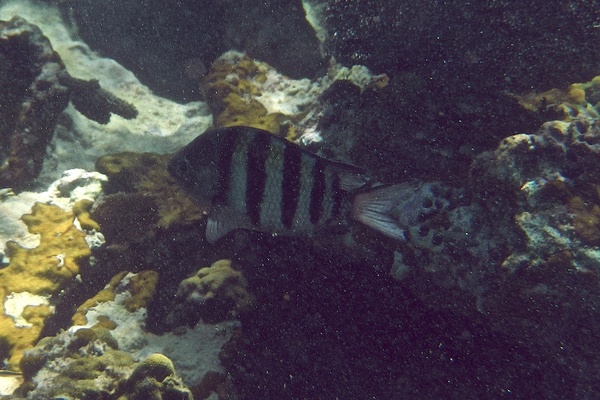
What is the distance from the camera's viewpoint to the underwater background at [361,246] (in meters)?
2.90

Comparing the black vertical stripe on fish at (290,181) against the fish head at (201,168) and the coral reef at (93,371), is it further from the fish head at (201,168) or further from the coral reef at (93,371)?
the coral reef at (93,371)

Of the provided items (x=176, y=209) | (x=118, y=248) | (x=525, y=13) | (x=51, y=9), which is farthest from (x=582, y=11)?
(x=51, y=9)

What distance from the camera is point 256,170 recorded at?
7.51 ft

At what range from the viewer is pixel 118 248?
380 centimetres

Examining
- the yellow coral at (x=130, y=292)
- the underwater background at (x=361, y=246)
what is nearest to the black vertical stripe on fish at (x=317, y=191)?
the underwater background at (x=361, y=246)

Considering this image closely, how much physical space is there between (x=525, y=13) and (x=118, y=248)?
194 inches

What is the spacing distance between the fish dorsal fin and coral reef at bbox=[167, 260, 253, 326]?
1.53 meters

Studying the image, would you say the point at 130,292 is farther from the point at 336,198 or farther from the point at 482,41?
the point at 482,41

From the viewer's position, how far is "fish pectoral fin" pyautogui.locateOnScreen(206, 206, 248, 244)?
95.6 inches

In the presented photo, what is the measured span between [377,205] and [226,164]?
39.8 inches

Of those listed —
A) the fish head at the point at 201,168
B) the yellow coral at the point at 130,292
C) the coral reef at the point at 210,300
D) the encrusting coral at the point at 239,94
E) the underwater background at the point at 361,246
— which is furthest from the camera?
the encrusting coral at the point at 239,94

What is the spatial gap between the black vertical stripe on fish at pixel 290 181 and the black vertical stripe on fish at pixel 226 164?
0.36 metres

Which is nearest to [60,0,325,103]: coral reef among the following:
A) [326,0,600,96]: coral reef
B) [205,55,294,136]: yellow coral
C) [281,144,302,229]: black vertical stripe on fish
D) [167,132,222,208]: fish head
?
[205,55,294,136]: yellow coral

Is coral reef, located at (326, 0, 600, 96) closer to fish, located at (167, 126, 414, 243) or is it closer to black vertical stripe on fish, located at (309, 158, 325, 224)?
fish, located at (167, 126, 414, 243)
